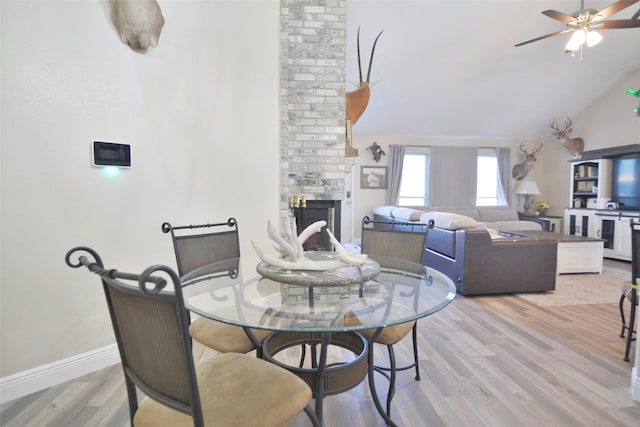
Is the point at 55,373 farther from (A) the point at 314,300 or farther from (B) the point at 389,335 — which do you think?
(B) the point at 389,335

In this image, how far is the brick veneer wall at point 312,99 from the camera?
3477 millimetres

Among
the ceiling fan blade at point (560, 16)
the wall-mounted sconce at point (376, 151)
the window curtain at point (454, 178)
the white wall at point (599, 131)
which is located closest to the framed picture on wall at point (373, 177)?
the wall-mounted sconce at point (376, 151)

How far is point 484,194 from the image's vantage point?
7.84m

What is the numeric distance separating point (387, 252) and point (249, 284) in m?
1.00

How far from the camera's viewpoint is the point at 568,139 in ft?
22.6

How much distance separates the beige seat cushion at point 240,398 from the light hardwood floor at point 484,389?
66cm

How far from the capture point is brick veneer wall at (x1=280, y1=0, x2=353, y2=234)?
11.4 feet

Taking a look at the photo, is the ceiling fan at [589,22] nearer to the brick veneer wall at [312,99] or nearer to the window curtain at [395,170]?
the brick veneer wall at [312,99]

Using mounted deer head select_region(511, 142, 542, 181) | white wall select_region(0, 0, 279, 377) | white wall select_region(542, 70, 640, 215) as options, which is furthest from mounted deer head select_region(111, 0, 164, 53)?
mounted deer head select_region(511, 142, 542, 181)

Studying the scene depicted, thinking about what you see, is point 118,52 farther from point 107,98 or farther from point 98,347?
point 98,347

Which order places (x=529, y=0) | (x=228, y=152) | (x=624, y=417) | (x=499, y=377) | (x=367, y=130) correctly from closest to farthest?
(x=624, y=417) → (x=499, y=377) → (x=228, y=152) → (x=529, y=0) → (x=367, y=130)

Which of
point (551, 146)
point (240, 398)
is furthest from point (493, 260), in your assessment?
point (551, 146)

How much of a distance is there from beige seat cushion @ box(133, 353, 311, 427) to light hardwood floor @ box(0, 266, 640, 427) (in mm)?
655

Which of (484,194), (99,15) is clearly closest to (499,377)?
(99,15)
